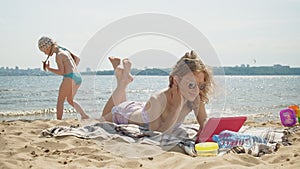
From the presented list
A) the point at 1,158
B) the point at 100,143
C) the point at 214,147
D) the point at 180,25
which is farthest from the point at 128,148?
the point at 180,25

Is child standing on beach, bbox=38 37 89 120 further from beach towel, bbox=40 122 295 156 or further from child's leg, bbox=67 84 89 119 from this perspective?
beach towel, bbox=40 122 295 156

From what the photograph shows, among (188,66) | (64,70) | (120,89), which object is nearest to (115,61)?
(120,89)

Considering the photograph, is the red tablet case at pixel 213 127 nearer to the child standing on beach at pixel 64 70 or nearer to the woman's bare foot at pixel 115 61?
the woman's bare foot at pixel 115 61

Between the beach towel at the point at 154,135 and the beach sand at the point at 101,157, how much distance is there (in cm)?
12

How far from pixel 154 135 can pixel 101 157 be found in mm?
935

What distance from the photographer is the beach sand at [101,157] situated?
3332 mm

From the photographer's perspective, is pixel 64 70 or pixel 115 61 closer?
pixel 115 61

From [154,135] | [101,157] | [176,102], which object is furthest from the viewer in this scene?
[176,102]

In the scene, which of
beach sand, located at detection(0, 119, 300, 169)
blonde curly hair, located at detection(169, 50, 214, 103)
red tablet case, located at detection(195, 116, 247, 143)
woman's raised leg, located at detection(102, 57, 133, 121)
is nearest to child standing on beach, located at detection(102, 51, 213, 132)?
blonde curly hair, located at detection(169, 50, 214, 103)

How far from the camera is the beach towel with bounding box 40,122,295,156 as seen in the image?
13.0 ft

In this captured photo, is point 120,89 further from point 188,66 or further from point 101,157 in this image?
point 101,157

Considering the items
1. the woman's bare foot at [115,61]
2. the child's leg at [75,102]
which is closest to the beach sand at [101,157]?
the woman's bare foot at [115,61]

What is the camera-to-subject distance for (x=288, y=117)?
5672 millimetres

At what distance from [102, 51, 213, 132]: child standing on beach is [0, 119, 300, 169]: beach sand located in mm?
694
